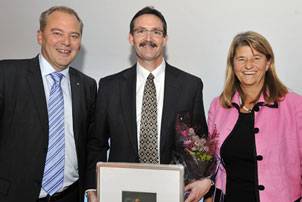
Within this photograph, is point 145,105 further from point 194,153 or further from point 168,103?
point 194,153

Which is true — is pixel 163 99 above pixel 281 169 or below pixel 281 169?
above

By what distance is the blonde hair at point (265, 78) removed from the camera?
199cm

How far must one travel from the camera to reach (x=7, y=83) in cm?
198

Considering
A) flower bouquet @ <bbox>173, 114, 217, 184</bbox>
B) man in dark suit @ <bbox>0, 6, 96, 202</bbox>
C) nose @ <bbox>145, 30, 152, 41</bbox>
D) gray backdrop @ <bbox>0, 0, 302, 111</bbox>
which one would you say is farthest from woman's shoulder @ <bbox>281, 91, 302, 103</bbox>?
man in dark suit @ <bbox>0, 6, 96, 202</bbox>

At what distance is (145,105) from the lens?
2162 mm

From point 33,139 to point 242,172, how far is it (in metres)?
1.14

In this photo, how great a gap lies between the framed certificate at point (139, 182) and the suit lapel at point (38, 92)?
471mm

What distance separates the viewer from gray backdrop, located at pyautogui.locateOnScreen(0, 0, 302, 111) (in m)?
2.63

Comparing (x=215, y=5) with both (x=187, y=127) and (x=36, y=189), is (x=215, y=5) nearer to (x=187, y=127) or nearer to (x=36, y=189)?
(x=187, y=127)

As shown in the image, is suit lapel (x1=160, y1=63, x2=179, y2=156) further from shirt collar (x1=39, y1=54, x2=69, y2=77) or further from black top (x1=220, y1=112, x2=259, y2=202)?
shirt collar (x1=39, y1=54, x2=69, y2=77)

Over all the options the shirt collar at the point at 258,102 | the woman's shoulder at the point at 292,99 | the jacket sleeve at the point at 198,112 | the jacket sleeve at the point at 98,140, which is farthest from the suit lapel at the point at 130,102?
the woman's shoulder at the point at 292,99

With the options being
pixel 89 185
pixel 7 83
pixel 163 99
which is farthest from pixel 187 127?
pixel 7 83

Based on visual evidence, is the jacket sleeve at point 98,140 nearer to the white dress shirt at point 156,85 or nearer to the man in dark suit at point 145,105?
the man in dark suit at point 145,105

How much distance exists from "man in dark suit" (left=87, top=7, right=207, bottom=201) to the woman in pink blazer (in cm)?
24
